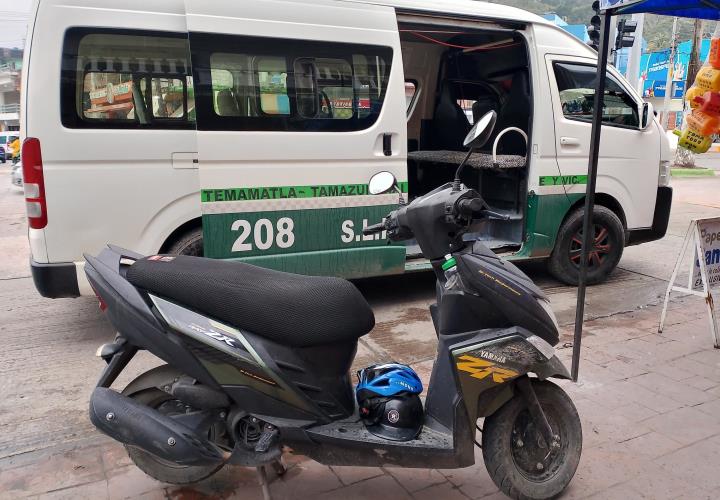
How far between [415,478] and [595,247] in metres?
3.98

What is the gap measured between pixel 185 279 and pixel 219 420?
599mm

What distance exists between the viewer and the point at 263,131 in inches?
174

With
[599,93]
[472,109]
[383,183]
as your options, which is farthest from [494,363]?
[472,109]

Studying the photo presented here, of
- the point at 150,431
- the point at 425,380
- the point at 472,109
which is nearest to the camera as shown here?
the point at 150,431

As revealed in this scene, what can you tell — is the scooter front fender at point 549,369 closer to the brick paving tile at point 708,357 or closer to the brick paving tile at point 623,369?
the brick paving tile at point 623,369

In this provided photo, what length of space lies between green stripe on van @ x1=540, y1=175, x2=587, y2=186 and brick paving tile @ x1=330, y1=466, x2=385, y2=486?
3.55 metres

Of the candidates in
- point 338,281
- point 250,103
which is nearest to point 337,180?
point 250,103

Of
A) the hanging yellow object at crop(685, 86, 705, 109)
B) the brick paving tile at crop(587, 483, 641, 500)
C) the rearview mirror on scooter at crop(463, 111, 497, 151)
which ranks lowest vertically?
the brick paving tile at crop(587, 483, 641, 500)

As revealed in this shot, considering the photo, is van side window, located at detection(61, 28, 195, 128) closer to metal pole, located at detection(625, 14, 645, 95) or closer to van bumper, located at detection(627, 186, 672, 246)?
van bumper, located at detection(627, 186, 672, 246)

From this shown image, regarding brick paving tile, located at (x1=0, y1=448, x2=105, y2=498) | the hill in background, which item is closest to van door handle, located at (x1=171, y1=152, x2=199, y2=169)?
brick paving tile, located at (x1=0, y1=448, x2=105, y2=498)

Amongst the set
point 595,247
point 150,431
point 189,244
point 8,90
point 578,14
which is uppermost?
point 578,14

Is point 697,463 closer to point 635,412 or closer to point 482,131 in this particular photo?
point 635,412

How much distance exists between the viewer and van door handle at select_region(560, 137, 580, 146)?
5.51 metres

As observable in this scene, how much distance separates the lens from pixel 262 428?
2.38m
